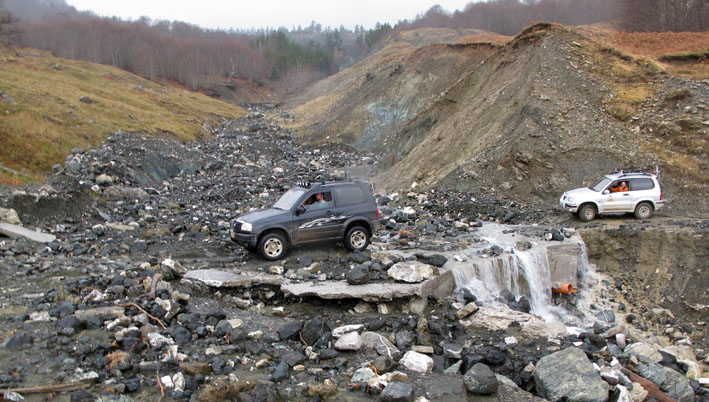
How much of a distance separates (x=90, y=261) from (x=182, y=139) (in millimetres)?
28166

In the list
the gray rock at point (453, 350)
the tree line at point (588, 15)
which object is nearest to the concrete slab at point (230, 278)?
the gray rock at point (453, 350)

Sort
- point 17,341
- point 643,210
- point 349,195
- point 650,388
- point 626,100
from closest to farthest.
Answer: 1. point 17,341
2. point 650,388
3. point 349,195
4. point 643,210
5. point 626,100

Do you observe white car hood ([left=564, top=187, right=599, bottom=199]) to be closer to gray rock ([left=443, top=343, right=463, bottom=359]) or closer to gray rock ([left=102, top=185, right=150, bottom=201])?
gray rock ([left=443, top=343, right=463, bottom=359])

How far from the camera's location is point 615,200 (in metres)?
17.0

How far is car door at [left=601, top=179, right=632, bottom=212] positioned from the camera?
1694 cm

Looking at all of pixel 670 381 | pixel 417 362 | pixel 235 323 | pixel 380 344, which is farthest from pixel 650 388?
pixel 235 323

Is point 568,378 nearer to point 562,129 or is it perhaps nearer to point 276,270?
point 276,270

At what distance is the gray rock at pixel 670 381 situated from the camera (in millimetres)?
9133

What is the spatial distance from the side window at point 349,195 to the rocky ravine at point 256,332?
145cm

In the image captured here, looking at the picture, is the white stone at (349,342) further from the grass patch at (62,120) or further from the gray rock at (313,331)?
the grass patch at (62,120)

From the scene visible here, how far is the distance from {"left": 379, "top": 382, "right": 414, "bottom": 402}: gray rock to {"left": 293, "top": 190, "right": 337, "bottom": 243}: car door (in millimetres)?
5954

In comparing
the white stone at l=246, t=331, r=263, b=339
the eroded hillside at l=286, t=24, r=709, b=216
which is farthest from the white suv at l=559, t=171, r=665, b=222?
the white stone at l=246, t=331, r=263, b=339

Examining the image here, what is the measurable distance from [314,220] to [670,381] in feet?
28.2

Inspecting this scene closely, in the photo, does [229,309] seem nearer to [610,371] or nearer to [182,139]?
[610,371]
